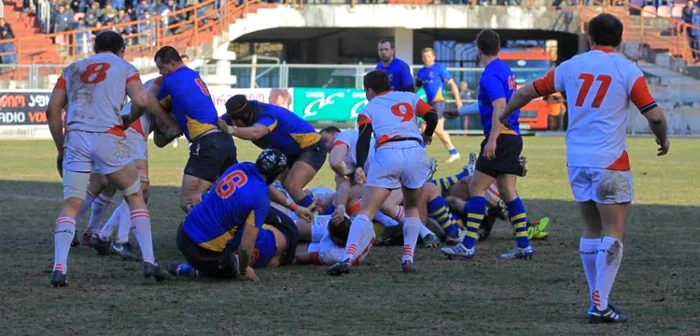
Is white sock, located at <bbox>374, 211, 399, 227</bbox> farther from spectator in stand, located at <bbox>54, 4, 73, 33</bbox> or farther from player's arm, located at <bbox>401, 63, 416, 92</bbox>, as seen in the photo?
spectator in stand, located at <bbox>54, 4, 73, 33</bbox>

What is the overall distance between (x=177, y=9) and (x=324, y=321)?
121 ft

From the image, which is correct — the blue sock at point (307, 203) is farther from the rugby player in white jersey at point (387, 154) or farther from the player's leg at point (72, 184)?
the player's leg at point (72, 184)

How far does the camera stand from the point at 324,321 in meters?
8.12

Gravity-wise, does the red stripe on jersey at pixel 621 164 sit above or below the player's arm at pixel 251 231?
above

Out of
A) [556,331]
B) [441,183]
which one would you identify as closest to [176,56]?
[441,183]

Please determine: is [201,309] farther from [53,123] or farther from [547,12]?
[547,12]

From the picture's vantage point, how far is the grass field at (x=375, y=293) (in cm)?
795

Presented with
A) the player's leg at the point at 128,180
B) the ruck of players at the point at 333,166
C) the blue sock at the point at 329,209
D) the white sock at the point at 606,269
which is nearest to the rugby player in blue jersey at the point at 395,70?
the ruck of players at the point at 333,166

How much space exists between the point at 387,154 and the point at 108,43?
7.79 feet

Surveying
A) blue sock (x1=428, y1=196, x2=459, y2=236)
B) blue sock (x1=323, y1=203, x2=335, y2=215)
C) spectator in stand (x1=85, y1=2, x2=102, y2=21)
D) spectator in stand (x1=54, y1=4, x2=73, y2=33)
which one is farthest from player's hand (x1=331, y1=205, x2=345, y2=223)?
spectator in stand (x1=85, y1=2, x2=102, y2=21)

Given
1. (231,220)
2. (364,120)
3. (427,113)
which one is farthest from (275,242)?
(427,113)

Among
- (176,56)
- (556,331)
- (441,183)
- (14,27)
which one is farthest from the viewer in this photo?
(14,27)

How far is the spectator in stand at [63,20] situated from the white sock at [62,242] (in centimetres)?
3280

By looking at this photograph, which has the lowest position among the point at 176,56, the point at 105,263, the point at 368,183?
the point at 105,263
